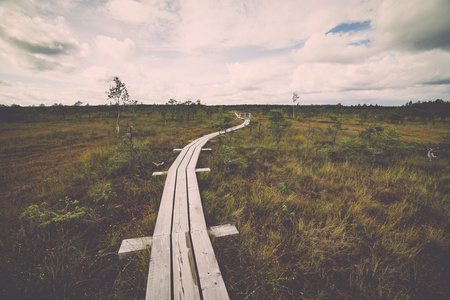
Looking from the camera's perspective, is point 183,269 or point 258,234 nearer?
point 183,269

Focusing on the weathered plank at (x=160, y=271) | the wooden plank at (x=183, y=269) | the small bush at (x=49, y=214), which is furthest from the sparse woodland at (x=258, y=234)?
the wooden plank at (x=183, y=269)

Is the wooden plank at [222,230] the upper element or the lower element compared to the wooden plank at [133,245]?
lower

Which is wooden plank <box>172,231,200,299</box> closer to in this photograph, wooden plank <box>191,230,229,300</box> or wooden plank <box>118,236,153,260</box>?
wooden plank <box>191,230,229,300</box>

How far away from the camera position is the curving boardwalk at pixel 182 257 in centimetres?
183

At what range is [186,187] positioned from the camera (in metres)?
4.23

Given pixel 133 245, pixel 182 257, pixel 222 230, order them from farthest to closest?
1. pixel 222 230
2. pixel 133 245
3. pixel 182 257

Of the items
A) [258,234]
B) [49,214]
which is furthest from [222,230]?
[49,214]

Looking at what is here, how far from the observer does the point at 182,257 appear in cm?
222

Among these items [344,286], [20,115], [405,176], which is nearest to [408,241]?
[344,286]

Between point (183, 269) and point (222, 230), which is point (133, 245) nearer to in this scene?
point (183, 269)

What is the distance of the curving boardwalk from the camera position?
6.00 ft

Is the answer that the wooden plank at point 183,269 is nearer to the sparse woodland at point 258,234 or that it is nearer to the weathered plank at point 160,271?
the weathered plank at point 160,271

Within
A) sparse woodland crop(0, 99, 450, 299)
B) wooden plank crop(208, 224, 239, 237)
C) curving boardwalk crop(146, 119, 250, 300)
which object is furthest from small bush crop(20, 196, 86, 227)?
wooden plank crop(208, 224, 239, 237)

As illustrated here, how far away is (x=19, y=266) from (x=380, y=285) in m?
5.13
